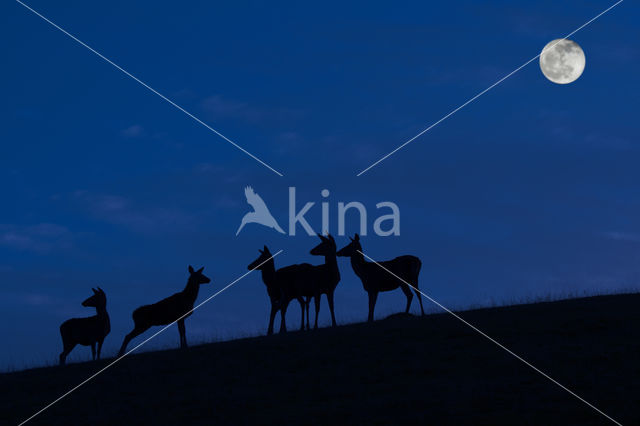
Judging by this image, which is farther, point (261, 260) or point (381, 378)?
point (261, 260)

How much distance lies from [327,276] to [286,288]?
4.60 ft

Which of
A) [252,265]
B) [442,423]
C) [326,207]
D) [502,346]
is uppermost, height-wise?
[326,207]

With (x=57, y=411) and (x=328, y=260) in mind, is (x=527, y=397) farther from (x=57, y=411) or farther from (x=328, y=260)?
(x=328, y=260)

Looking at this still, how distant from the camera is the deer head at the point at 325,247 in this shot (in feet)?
92.9

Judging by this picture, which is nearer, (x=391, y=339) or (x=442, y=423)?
(x=442, y=423)

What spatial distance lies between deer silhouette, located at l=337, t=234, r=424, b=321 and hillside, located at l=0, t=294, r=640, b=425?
301cm

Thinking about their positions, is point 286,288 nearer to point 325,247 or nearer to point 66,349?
point 325,247

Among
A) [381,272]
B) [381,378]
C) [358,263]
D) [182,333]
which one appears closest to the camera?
[381,378]

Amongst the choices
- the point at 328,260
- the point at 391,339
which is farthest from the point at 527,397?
the point at 328,260

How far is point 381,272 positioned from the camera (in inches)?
1115

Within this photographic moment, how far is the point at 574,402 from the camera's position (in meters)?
15.1

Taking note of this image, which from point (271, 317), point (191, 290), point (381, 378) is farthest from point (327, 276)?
point (381, 378)

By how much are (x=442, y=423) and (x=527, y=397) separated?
6.98ft

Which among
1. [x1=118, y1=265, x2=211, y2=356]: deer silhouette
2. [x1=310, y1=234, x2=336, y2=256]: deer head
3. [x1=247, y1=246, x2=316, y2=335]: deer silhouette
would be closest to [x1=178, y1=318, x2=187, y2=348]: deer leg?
[x1=118, y1=265, x2=211, y2=356]: deer silhouette
